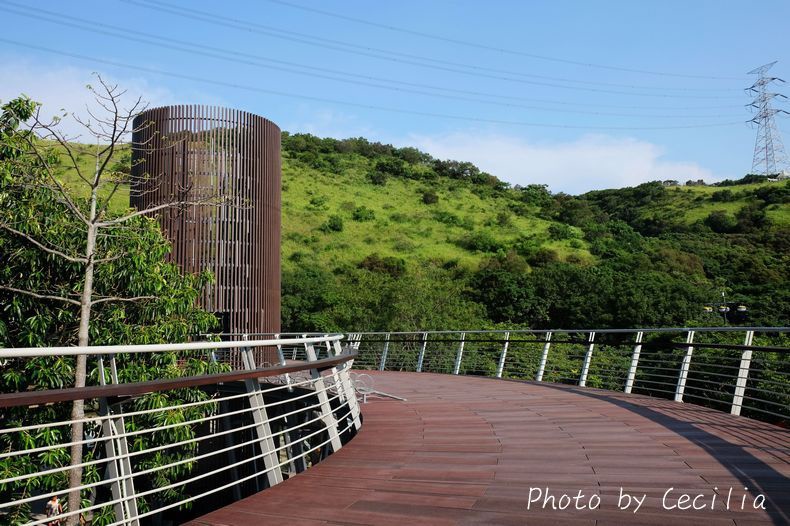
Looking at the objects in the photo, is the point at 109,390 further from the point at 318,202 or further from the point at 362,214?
the point at 318,202

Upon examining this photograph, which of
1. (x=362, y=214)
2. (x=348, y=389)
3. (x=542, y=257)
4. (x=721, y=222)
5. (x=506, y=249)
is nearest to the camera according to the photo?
(x=348, y=389)

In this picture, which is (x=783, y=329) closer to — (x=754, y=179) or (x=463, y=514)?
(x=463, y=514)

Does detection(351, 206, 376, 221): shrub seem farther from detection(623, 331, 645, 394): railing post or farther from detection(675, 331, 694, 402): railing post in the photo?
detection(675, 331, 694, 402): railing post

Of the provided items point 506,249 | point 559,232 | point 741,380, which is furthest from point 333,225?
point 741,380

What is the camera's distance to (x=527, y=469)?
5.29m

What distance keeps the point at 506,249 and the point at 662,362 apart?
37.5 metres

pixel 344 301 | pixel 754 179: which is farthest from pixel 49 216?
pixel 754 179

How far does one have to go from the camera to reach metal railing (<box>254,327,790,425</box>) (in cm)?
859

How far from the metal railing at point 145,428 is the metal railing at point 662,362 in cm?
364

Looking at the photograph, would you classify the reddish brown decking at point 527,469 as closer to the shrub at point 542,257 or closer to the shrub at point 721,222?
the shrub at point 542,257

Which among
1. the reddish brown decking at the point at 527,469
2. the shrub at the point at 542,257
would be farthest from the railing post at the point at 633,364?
the shrub at the point at 542,257

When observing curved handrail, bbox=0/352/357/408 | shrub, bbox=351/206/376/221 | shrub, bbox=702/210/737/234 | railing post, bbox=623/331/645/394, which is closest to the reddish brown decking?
curved handrail, bbox=0/352/357/408

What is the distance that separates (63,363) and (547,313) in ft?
124

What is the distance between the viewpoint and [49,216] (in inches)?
371
